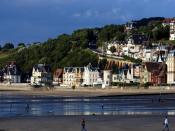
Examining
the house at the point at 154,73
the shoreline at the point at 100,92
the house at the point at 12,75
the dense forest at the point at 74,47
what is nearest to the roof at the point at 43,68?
the dense forest at the point at 74,47

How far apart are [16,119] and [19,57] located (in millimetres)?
125919

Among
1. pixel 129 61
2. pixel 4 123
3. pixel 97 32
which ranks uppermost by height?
pixel 97 32

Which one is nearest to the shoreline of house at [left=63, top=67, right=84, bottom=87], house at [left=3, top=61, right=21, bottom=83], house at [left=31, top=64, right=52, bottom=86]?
house at [left=63, top=67, right=84, bottom=87]

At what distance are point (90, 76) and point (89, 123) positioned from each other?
279 ft

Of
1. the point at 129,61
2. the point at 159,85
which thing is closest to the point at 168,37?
the point at 129,61

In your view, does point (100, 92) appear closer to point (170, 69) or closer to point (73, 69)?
point (170, 69)

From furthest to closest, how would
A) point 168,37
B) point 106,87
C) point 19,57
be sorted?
1. point 19,57
2. point 168,37
3. point 106,87

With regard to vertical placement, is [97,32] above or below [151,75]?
above

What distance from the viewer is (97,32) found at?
574 ft

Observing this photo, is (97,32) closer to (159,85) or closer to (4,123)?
(159,85)

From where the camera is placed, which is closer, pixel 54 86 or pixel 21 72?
pixel 54 86

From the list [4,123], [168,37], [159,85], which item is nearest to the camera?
[4,123]

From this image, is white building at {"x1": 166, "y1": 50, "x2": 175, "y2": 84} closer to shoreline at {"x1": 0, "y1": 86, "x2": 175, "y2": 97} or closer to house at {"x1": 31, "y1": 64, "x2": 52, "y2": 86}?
shoreline at {"x1": 0, "y1": 86, "x2": 175, "y2": 97}

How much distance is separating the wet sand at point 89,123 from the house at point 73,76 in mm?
82143
